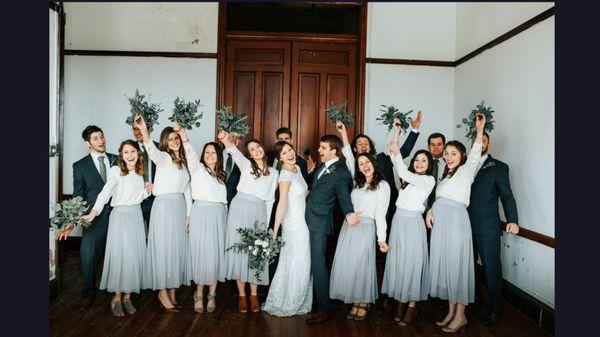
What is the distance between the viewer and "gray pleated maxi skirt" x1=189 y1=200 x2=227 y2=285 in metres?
4.47

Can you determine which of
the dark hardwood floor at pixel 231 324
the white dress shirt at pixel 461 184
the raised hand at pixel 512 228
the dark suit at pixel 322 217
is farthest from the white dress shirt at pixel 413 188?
the dark hardwood floor at pixel 231 324

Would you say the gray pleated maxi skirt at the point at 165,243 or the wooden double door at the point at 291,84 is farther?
the wooden double door at the point at 291,84

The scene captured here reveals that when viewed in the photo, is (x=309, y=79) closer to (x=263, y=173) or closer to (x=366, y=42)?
(x=366, y=42)

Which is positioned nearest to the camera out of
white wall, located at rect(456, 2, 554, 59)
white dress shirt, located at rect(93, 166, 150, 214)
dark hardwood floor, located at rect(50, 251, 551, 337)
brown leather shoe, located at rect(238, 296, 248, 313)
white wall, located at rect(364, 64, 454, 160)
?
dark hardwood floor, located at rect(50, 251, 551, 337)

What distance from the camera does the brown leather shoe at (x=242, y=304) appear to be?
4.54 meters

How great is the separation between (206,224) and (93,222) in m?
1.16

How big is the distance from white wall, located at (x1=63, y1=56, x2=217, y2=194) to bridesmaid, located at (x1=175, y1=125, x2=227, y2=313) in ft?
8.43

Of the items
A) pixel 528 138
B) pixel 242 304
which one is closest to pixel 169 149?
pixel 242 304

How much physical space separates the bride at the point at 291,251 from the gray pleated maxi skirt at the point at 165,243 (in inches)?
34.9

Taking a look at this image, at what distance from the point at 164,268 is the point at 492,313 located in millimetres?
3037

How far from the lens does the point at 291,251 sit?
4.46 m

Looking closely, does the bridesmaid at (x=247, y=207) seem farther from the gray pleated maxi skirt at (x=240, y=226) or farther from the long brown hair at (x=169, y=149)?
the long brown hair at (x=169, y=149)

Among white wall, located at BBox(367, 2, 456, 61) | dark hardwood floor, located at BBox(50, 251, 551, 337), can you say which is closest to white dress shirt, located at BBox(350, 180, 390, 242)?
dark hardwood floor, located at BBox(50, 251, 551, 337)

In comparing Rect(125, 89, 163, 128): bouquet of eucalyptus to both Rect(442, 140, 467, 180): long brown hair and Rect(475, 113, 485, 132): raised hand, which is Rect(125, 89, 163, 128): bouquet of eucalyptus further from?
Rect(475, 113, 485, 132): raised hand
